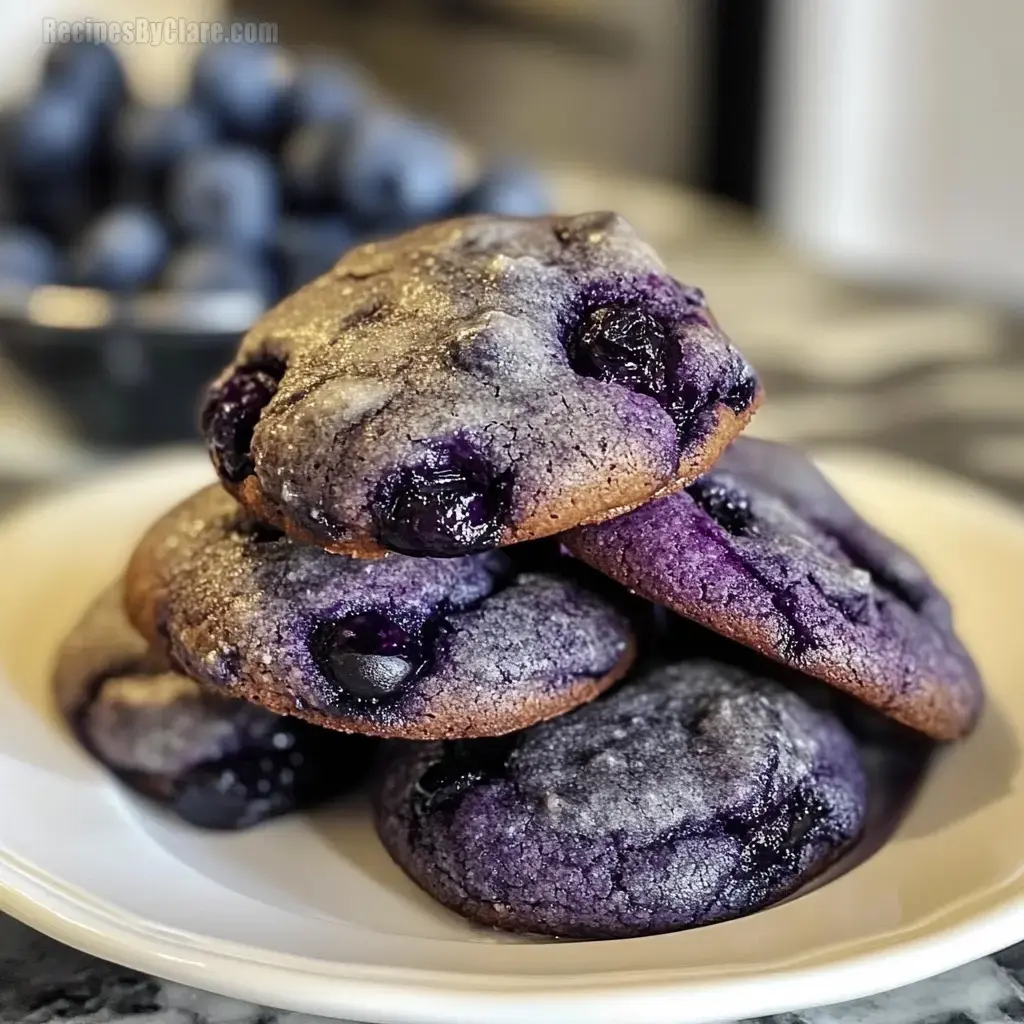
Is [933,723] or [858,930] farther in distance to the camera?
[933,723]

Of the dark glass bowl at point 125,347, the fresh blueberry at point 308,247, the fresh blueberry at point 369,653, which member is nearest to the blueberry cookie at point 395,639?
the fresh blueberry at point 369,653

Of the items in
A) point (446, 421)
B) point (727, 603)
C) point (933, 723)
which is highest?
point (446, 421)

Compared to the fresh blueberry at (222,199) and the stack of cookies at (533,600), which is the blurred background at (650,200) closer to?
the fresh blueberry at (222,199)

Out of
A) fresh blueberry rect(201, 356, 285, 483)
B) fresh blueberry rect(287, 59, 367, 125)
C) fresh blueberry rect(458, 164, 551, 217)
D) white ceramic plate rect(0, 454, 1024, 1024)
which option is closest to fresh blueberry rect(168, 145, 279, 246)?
fresh blueberry rect(287, 59, 367, 125)

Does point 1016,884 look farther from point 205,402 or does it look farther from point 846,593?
point 205,402

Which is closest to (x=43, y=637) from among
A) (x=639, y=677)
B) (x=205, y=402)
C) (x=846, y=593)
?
(x=205, y=402)

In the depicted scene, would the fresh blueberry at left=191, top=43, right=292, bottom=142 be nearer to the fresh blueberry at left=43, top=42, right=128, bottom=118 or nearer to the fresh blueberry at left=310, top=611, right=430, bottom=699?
the fresh blueberry at left=43, top=42, right=128, bottom=118

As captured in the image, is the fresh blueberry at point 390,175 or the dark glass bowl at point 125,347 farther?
the fresh blueberry at point 390,175
